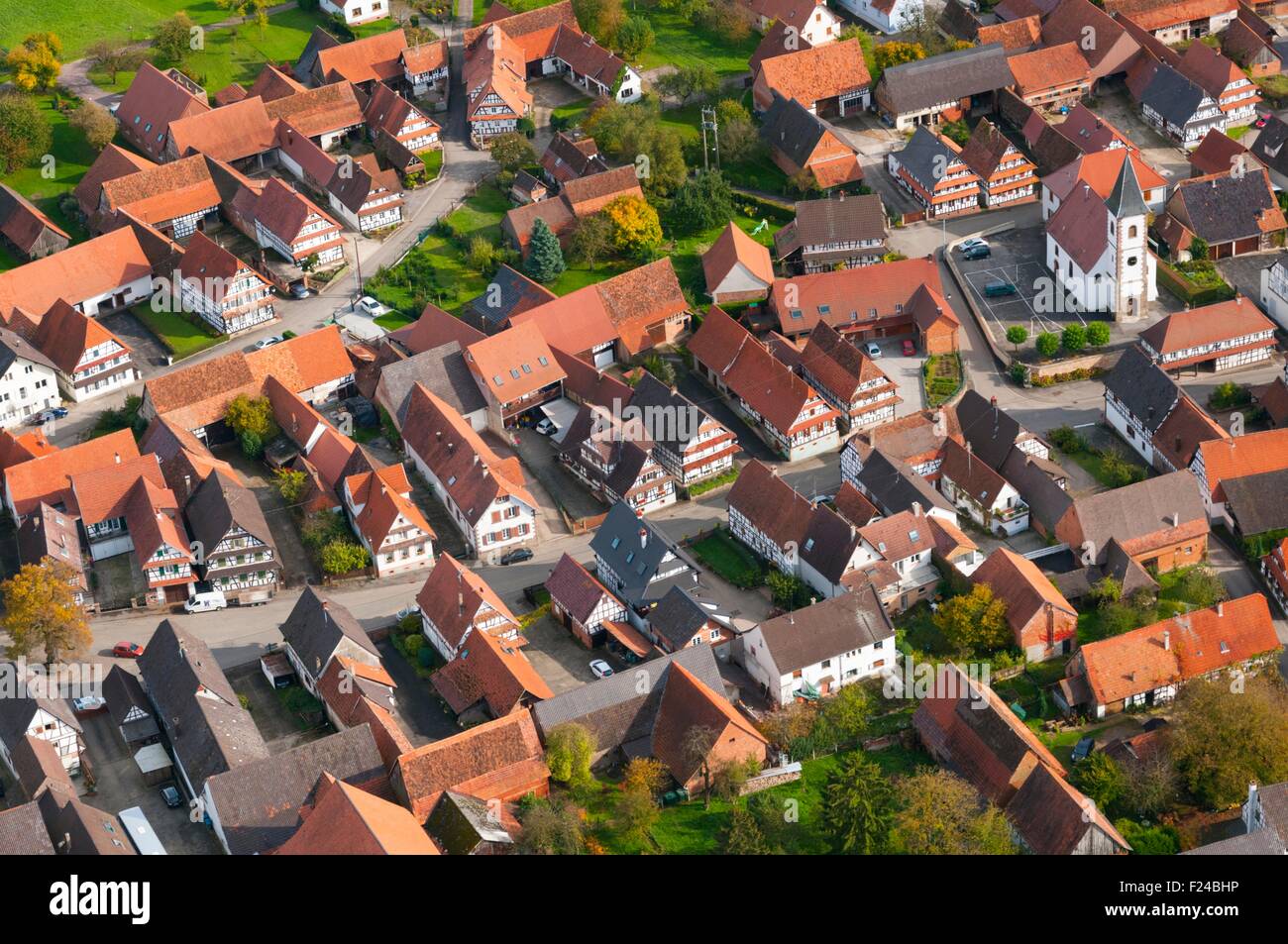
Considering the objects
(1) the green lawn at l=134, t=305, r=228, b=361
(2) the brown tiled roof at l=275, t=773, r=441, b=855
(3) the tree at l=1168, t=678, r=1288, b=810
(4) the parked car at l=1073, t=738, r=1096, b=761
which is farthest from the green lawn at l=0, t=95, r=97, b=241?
(3) the tree at l=1168, t=678, r=1288, b=810

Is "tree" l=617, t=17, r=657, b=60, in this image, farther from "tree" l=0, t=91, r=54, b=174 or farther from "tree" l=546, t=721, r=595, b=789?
"tree" l=546, t=721, r=595, b=789

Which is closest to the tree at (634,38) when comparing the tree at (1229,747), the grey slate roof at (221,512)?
the grey slate roof at (221,512)

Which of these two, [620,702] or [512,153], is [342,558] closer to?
[620,702]

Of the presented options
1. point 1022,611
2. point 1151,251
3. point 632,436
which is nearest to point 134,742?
point 632,436

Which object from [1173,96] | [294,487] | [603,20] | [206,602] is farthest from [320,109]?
[1173,96]

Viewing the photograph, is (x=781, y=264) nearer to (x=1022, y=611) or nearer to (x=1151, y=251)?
(x=1151, y=251)
